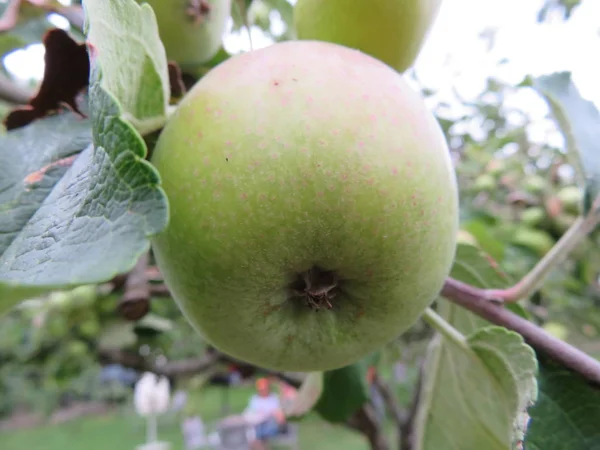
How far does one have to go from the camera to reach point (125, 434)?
9.66 m

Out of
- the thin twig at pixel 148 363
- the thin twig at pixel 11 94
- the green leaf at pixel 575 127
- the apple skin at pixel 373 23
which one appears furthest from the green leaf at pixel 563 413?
the thin twig at pixel 148 363

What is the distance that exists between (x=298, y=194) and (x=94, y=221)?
15 cm

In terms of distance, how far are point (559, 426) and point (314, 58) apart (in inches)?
20.2

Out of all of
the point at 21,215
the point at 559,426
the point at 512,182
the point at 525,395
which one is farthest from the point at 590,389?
the point at 512,182

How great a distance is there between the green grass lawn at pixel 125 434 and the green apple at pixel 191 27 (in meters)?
6.94

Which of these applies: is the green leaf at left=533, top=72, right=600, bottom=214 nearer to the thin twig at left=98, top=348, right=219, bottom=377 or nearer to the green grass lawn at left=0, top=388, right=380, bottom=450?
the thin twig at left=98, top=348, right=219, bottom=377

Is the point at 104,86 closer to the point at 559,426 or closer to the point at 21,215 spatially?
the point at 21,215

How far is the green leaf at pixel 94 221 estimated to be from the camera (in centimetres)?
31

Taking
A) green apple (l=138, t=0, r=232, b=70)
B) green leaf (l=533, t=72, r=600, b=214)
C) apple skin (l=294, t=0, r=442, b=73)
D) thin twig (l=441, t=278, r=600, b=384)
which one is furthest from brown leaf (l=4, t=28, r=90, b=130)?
green leaf (l=533, t=72, r=600, b=214)

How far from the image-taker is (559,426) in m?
0.61

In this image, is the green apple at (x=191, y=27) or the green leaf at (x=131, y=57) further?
the green apple at (x=191, y=27)

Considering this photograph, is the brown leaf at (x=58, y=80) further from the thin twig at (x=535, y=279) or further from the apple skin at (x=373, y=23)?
the thin twig at (x=535, y=279)

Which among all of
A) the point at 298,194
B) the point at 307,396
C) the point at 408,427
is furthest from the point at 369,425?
the point at 298,194

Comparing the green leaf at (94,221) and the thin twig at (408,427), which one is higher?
the green leaf at (94,221)
